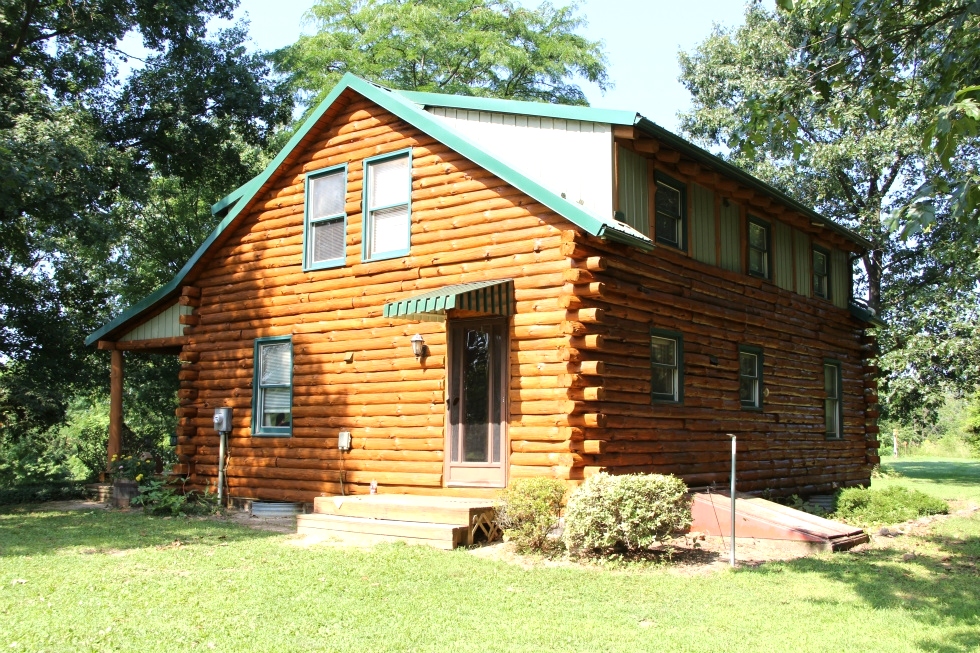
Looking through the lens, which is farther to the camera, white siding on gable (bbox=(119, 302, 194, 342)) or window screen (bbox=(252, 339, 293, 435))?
white siding on gable (bbox=(119, 302, 194, 342))

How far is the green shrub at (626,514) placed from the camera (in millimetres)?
9109

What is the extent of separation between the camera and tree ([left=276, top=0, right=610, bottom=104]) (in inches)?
1139

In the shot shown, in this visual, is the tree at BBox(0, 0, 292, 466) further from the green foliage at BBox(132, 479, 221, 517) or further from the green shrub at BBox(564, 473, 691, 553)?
the green shrub at BBox(564, 473, 691, 553)

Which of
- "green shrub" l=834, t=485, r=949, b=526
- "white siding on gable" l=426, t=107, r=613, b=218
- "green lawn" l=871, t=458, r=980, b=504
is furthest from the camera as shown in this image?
"green lawn" l=871, t=458, r=980, b=504

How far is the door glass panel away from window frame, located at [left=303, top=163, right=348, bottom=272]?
2968 mm

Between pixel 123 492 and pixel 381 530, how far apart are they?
7117 mm

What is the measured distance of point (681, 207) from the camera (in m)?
13.4

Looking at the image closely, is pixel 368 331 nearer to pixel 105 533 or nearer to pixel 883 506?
pixel 105 533

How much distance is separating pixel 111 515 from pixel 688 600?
33.7 feet

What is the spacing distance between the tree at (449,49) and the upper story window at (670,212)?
16.8m

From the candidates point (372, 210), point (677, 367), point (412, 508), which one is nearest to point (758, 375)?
point (677, 367)

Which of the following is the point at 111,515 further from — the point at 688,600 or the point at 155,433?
the point at 155,433

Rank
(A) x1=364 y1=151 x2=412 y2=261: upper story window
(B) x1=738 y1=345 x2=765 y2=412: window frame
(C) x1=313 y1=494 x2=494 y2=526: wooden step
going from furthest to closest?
(B) x1=738 y1=345 x2=765 y2=412: window frame < (A) x1=364 y1=151 x2=412 y2=261: upper story window < (C) x1=313 y1=494 x2=494 y2=526: wooden step

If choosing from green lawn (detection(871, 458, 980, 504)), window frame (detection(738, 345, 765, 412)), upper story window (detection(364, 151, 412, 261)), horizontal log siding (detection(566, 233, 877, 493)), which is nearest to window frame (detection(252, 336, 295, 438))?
upper story window (detection(364, 151, 412, 261))
